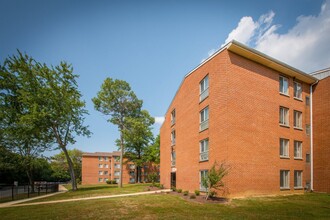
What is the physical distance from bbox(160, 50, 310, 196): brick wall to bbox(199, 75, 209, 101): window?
454 millimetres

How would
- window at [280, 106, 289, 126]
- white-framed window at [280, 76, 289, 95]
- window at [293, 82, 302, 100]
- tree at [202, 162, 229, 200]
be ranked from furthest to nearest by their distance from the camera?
window at [293, 82, 302, 100] → white-framed window at [280, 76, 289, 95] → window at [280, 106, 289, 126] → tree at [202, 162, 229, 200]

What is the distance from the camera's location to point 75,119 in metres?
28.8

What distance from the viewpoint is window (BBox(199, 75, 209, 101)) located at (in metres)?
18.9

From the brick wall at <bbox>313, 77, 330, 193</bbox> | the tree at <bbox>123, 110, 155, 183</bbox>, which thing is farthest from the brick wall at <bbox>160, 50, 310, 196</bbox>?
the tree at <bbox>123, 110, 155, 183</bbox>

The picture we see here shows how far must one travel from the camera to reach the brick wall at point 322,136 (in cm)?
1897

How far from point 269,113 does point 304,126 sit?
538cm

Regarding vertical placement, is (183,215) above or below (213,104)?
below

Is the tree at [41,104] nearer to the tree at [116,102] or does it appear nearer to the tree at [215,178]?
the tree at [116,102]

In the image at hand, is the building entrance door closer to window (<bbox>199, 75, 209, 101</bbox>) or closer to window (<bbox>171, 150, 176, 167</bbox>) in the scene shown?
window (<bbox>171, 150, 176, 167</bbox>)

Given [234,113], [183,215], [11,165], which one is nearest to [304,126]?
[234,113]

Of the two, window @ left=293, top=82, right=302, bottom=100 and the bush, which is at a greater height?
window @ left=293, top=82, right=302, bottom=100

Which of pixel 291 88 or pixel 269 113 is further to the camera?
pixel 291 88

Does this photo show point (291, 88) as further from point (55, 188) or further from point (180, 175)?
point (55, 188)

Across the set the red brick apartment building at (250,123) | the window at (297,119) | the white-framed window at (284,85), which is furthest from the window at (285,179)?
the white-framed window at (284,85)
